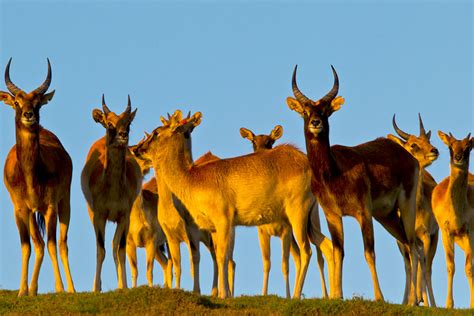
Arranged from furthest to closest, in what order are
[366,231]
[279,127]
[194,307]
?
[279,127] < [366,231] < [194,307]

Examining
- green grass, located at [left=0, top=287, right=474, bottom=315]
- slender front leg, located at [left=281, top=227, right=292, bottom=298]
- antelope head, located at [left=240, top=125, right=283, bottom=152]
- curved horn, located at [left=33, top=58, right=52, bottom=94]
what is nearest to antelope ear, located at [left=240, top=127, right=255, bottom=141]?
antelope head, located at [left=240, top=125, right=283, bottom=152]

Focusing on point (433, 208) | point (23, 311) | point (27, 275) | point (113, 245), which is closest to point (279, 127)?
point (433, 208)

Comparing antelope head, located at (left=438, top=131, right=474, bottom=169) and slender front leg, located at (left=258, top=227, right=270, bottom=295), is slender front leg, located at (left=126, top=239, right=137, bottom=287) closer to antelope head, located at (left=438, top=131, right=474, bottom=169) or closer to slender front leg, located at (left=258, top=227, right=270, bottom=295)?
slender front leg, located at (left=258, top=227, right=270, bottom=295)

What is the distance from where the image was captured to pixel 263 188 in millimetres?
24391

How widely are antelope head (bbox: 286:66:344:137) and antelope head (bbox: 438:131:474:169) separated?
4252 mm

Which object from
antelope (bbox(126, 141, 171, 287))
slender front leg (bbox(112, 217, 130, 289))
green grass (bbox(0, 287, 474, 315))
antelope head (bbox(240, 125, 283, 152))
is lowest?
green grass (bbox(0, 287, 474, 315))

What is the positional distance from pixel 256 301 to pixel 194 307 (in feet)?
5.43

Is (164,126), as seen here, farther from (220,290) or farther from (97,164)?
(220,290)

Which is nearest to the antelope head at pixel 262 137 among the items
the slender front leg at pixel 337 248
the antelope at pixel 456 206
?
the antelope at pixel 456 206

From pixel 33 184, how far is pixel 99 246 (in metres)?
1.95

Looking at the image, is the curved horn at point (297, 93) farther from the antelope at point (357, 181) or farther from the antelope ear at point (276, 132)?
the antelope ear at point (276, 132)

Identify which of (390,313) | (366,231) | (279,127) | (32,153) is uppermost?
(279,127)

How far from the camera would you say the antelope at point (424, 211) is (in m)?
26.2

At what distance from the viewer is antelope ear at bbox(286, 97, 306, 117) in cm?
2447
